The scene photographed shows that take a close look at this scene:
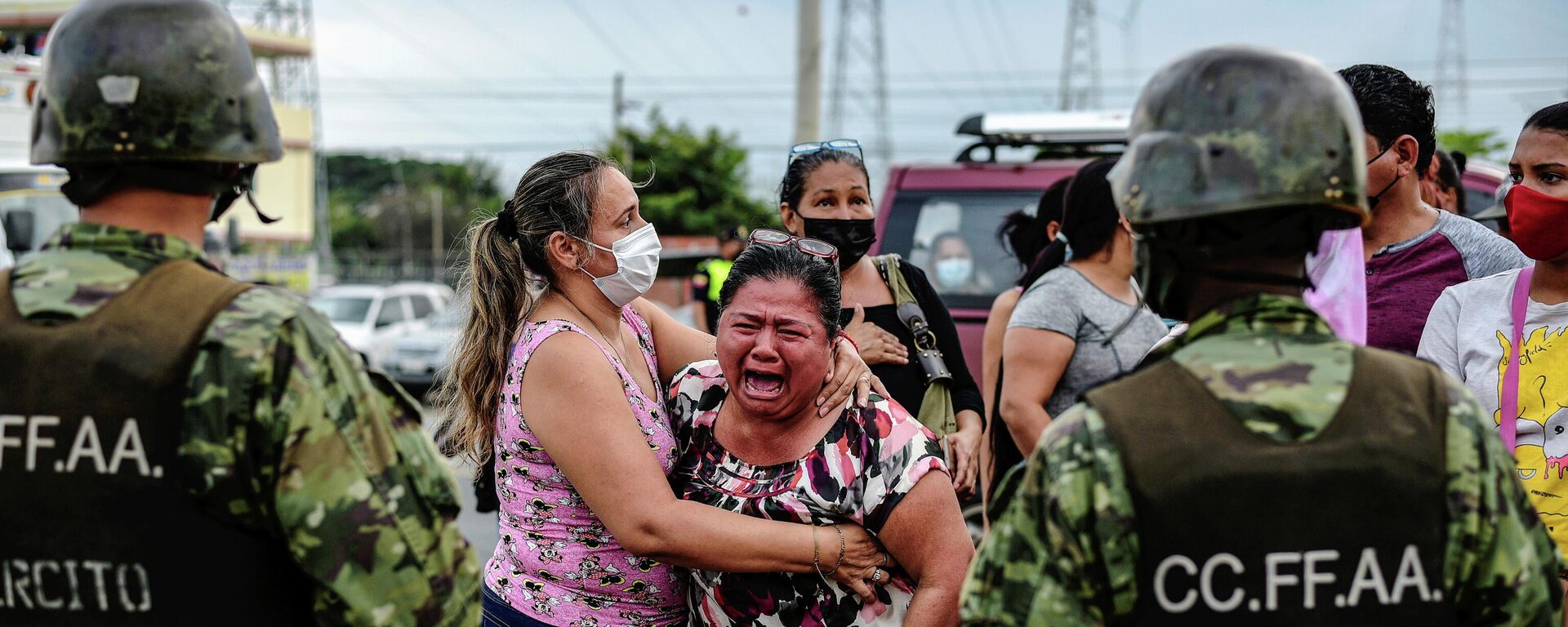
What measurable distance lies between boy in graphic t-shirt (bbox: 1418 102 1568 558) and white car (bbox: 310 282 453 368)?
49.5 ft

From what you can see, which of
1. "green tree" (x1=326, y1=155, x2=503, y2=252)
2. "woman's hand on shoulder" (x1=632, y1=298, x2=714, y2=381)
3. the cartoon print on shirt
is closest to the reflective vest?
"woman's hand on shoulder" (x1=632, y1=298, x2=714, y2=381)

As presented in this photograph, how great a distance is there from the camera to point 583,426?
2.51m

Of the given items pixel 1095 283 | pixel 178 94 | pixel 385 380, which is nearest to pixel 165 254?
pixel 178 94

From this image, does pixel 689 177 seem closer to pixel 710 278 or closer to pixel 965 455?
pixel 710 278

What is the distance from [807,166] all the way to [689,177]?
93.9 ft

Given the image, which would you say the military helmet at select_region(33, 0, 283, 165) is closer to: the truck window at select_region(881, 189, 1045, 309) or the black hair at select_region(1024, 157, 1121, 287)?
the black hair at select_region(1024, 157, 1121, 287)

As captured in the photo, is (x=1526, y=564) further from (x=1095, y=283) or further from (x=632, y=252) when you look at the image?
(x=1095, y=283)

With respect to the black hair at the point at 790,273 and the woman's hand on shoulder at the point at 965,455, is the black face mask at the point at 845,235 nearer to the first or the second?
the woman's hand on shoulder at the point at 965,455

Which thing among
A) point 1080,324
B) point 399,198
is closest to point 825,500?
point 1080,324

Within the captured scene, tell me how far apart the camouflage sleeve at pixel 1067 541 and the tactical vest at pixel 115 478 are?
3.53 ft

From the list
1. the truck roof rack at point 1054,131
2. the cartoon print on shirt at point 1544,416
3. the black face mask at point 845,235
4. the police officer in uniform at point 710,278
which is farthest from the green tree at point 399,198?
the cartoon print on shirt at point 1544,416

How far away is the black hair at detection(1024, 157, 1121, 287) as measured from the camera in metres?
3.72

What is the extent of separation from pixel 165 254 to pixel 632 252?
126 centimetres

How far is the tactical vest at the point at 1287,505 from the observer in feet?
5.03
